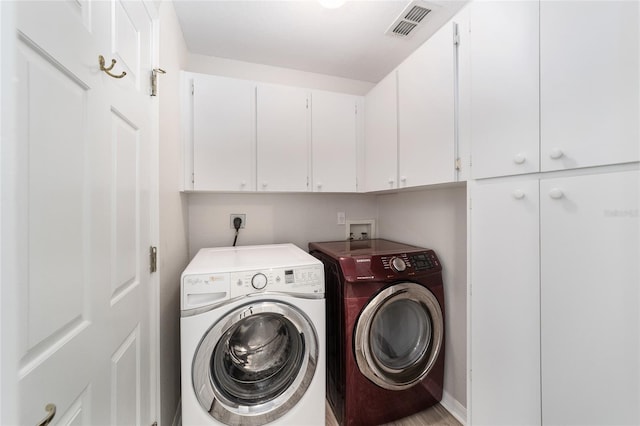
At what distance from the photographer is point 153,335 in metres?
1.20

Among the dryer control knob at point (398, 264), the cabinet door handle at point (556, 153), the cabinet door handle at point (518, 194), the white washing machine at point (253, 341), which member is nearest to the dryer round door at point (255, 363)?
the white washing machine at point (253, 341)

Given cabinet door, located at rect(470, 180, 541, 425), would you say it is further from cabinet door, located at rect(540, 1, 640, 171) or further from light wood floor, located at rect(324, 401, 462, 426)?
light wood floor, located at rect(324, 401, 462, 426)

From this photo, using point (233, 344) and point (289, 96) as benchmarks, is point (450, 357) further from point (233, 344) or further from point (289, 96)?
point (289, 96)

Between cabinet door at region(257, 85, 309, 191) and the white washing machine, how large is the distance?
656mm

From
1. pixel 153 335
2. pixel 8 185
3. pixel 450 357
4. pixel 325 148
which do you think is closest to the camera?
pixel 8 185

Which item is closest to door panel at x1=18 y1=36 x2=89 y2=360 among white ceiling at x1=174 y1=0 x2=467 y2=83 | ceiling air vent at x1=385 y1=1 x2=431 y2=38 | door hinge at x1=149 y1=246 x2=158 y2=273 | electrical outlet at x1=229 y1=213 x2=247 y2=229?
door hinge at x1=149 y1=246 x2=158 y2=273

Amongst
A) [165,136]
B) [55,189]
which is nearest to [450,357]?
[55,189]

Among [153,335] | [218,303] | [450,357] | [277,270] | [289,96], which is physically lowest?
[450,357]

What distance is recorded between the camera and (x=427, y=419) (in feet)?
5.32

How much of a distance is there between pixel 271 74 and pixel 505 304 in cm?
235

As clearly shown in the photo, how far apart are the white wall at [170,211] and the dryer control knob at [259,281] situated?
47cm

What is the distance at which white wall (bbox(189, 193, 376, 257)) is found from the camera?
2.04m

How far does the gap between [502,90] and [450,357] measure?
5.34 feet

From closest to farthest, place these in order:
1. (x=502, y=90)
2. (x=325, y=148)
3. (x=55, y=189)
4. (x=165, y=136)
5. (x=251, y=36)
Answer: (x=55, y=189) → (x=502, y=90) → (x=165, y=136) → (x=251, y=36) → (x=325, y=148)
